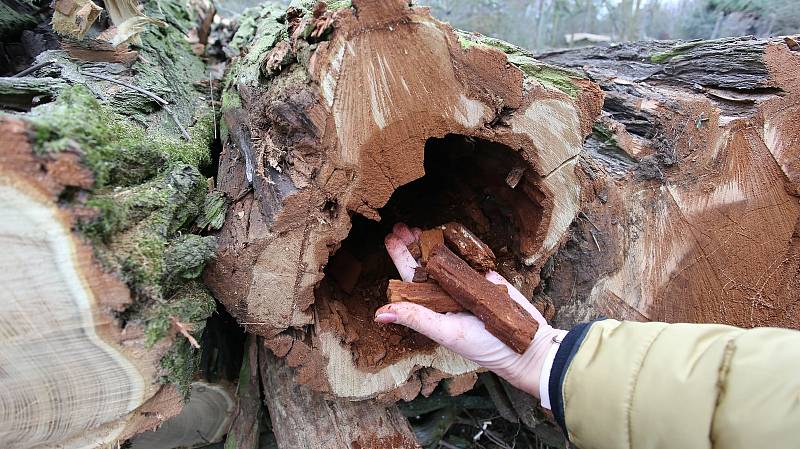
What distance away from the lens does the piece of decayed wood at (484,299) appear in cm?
159

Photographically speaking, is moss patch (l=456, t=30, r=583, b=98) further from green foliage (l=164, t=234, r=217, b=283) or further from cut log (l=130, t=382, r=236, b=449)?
cut log (l=130, t=382, r=236, b=449)

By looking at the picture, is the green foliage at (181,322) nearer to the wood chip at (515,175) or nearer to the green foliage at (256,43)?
the green foliage at (256,43)

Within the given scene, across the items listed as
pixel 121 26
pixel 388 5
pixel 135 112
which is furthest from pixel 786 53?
pixel 121 26

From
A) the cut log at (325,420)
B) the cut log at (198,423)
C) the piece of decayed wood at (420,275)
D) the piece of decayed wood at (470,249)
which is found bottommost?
the cut log at (198,423)

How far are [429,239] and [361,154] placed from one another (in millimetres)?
554

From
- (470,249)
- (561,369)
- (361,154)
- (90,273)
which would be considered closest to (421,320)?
(470,249)

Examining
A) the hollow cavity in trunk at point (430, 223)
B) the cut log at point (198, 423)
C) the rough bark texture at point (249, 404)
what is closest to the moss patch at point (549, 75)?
the hollow cavity in trunk at point (430, 223)

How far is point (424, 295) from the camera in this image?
67.8 inches

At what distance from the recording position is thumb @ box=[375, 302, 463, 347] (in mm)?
1635

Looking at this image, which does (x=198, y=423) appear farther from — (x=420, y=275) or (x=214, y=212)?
(x=420, y=275)

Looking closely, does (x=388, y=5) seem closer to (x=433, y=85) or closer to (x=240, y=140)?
(x=433, y=85)

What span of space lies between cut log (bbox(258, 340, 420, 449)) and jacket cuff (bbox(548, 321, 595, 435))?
0.74 meters

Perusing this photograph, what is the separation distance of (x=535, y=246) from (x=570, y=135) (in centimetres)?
44

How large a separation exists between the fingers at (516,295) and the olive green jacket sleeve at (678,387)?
293 millimetres
